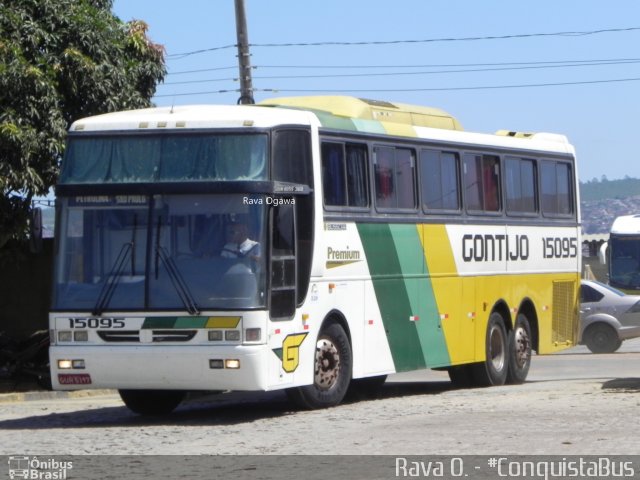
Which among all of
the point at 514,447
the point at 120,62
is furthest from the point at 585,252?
the point at 514,447

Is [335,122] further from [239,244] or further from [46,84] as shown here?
[46,84]

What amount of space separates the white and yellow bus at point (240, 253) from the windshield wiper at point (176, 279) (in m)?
0.01

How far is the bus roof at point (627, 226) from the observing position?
4559 centimetres

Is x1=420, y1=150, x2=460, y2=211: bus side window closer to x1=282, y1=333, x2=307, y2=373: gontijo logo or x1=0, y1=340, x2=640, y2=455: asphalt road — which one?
x1=0, y1=340, x2=640, y2=455: asphalt road

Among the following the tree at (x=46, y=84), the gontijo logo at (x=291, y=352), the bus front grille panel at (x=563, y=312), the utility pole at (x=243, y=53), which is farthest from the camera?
the utility pole at (x=243, y=53)

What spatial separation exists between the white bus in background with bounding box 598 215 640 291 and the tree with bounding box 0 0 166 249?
25.5 metres

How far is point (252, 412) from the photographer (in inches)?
634

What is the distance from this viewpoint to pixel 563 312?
22094mm

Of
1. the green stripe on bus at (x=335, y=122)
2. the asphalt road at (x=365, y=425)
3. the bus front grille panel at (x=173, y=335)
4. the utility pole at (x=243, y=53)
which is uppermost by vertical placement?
the utility pole at (x=243, y=53)

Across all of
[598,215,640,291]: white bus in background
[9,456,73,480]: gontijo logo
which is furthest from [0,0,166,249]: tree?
[598,215,640,291]: white bus in background

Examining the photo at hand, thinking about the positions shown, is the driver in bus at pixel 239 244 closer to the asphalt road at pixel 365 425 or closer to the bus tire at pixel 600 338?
the asphalt road at pixel 365 425

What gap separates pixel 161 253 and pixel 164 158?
1.03 metres

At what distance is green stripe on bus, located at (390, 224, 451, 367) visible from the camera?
56.9 ft

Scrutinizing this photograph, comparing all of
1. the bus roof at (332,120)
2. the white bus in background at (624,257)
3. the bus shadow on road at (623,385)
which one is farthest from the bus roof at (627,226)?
the bus shadow on road at (623,385)
